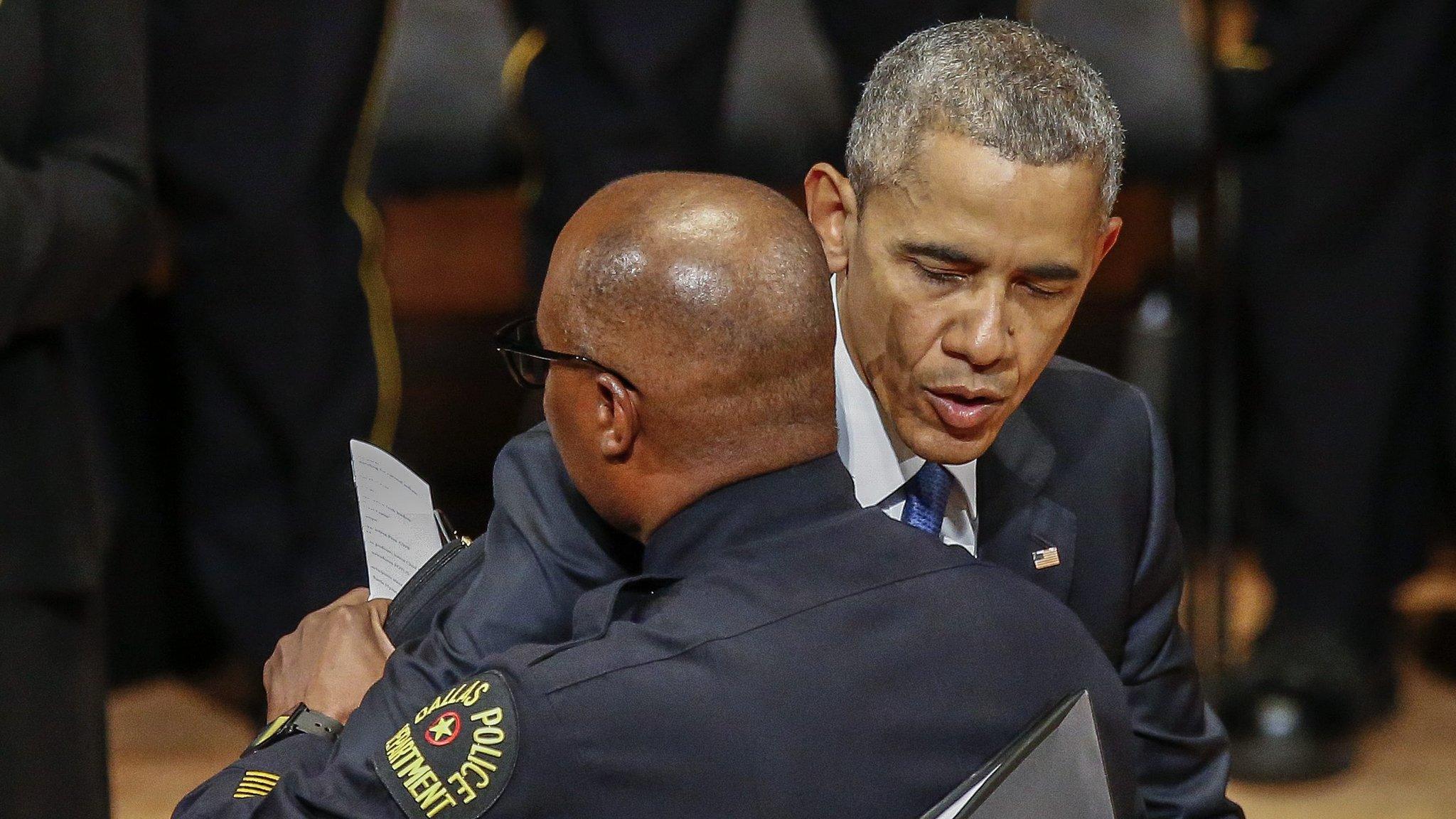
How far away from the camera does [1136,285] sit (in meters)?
3.45

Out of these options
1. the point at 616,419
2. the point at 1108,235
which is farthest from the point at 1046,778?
the point at 1108,235

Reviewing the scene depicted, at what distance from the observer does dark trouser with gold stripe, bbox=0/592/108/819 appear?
6.35ft

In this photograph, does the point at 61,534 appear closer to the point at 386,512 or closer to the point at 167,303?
the point at 386,512

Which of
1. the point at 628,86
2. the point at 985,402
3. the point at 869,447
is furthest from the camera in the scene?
the point at 628,86

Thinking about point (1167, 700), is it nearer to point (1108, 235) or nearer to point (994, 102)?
point (1108, 235)

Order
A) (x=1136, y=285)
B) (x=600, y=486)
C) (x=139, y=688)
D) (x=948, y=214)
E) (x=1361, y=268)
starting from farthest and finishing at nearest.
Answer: (x=1136, y=285) < (x=139, y=688) < (x=1361, y=268) < (x=948, y=214) < (x=600, y=486)

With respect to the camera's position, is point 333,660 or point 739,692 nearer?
point 739,692

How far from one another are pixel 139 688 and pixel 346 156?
3.44 ft

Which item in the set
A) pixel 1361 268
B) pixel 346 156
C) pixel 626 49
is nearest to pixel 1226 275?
pixel 1361 268

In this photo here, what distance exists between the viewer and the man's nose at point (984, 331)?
1.42 m

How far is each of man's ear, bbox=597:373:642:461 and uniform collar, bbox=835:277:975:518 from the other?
0.35m

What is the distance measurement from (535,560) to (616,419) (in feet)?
0.57

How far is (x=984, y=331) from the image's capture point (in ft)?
4.67

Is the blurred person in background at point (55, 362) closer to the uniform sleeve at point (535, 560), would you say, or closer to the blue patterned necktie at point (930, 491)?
the uniform sleeve at point (535, 560)
